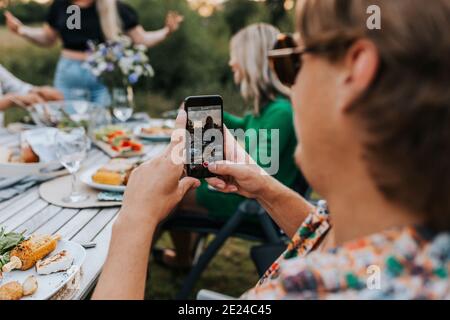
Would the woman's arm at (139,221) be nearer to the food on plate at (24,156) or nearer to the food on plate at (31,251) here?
the food on plate at (31,251)

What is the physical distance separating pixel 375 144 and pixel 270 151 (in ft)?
6.18

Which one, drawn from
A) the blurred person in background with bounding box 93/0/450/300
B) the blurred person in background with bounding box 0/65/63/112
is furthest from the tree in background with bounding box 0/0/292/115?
the blurred person in background with bounding box 93/0/450/300

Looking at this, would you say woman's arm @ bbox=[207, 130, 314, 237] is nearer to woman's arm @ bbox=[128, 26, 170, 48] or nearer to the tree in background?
woman's arm @ bbox=[128, 26, 170, 48]

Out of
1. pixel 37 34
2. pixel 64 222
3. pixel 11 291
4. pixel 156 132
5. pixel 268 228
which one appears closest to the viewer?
pixel 11 291

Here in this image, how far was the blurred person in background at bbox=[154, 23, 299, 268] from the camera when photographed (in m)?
2.70

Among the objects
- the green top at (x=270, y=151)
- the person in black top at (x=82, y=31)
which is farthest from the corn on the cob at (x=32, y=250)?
the person in black top at (x=82, y=31)

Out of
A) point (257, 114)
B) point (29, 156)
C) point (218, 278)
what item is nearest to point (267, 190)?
point (29, 156)

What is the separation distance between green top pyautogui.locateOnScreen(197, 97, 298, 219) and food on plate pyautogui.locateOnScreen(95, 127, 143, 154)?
46 cm

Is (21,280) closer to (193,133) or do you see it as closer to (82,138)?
Answer: (193,133)

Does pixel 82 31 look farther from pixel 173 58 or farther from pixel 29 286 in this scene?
pixel 173 58

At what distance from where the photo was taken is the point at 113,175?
6.64 ft

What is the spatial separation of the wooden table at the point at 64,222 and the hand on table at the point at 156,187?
289 millimetres

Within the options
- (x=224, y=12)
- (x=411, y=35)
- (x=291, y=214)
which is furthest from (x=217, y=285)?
(x=224, y=12)
